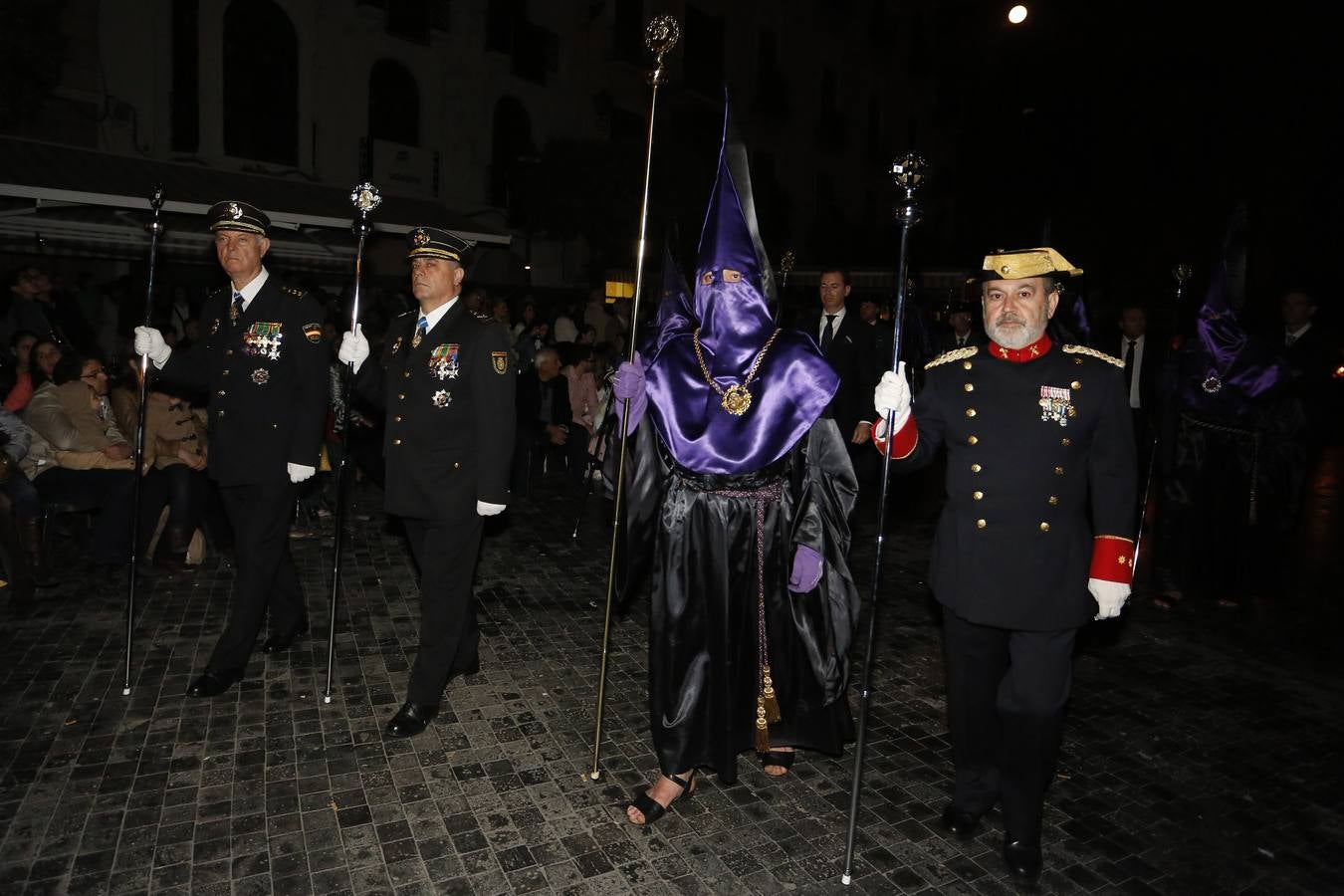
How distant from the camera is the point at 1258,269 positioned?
19.3 m

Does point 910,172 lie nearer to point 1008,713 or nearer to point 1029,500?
point 1029,500

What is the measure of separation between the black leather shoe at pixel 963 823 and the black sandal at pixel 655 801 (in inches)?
46.6

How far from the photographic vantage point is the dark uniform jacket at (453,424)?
181 inches

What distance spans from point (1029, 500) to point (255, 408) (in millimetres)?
4120

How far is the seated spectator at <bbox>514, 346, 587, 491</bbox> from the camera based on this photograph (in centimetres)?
1032

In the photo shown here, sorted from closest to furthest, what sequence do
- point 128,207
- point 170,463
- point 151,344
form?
1. point 151,344
2. point 170,463
3. point 128,207

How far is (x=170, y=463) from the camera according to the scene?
716 cm

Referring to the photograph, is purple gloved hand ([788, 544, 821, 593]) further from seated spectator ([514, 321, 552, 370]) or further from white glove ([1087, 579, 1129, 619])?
seated spectator ([514, 321, 552, 370])

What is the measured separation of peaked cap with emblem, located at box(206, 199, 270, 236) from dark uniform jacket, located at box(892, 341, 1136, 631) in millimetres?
4041

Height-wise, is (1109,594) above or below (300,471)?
below

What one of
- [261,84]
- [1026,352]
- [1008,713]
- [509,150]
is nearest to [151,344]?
[1026,352]

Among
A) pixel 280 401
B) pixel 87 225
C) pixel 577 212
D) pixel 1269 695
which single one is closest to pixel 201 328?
pixel 280 401

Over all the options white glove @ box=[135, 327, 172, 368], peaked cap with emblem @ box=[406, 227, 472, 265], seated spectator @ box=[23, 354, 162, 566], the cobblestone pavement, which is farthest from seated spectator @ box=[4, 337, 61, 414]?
peaked cap with emblem @ box=[406, 227, 472, 265]

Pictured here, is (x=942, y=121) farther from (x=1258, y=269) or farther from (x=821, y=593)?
(x=821, y=593)
